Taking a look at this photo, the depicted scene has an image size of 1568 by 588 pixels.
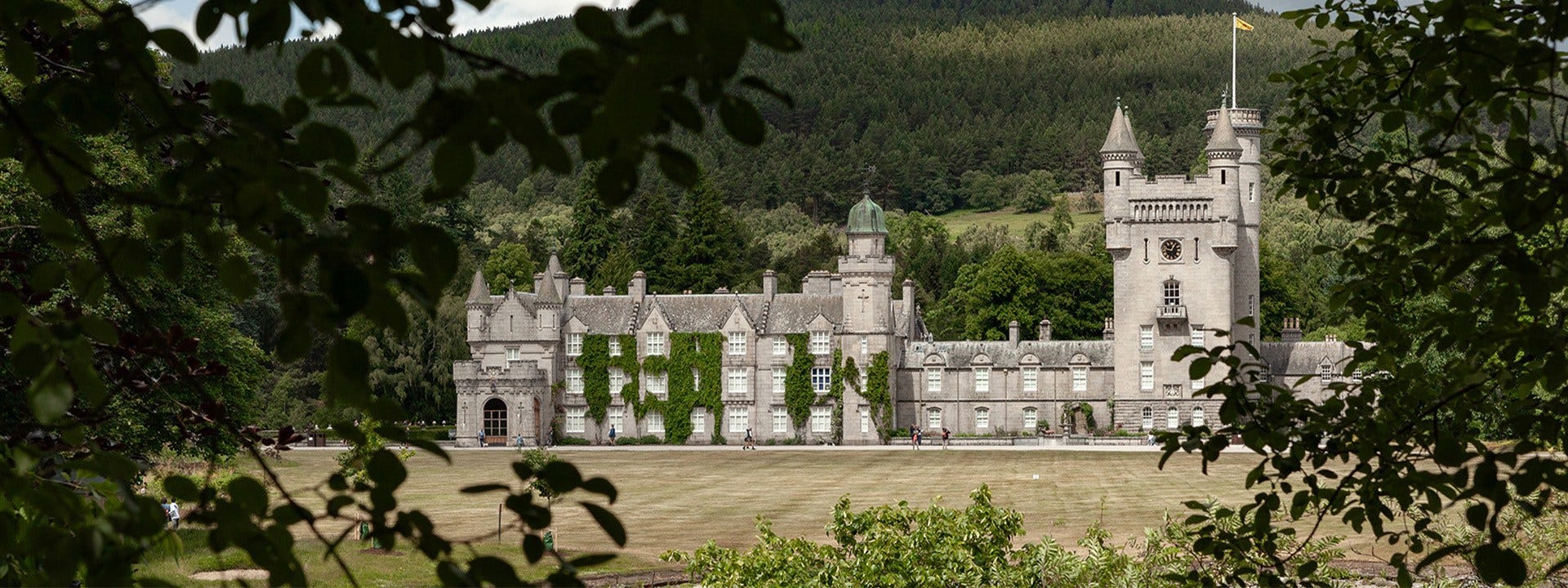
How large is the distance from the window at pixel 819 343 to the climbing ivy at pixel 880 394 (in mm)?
1931

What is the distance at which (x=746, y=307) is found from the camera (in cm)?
7281

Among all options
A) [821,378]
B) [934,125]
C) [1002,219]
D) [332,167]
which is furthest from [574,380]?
[934,125]

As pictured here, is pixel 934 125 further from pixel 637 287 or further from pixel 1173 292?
pixel 1173 292

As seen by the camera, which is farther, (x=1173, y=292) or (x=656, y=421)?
(x=656, y=421)

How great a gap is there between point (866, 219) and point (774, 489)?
2724 centimetres

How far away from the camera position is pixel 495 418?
7031 centimetres

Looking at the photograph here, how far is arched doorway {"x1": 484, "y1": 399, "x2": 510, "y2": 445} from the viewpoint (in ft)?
230

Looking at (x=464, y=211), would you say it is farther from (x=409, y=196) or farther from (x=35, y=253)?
(x=35, y=253)

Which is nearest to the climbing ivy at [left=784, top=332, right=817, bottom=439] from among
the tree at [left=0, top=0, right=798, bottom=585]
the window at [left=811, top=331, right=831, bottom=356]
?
the window at [left=811, top=331, right=831, bottom=356]

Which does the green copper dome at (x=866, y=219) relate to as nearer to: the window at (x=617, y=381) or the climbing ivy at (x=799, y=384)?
the climbing ivy at (x=799, y=384)

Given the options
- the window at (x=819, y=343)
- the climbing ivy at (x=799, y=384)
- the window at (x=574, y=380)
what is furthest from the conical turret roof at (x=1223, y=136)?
the window at (x=574, y=380)

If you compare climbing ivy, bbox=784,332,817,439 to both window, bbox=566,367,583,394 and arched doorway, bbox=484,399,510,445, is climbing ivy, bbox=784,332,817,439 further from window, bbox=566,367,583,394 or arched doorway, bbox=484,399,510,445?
arched doorway, bbox=484,399,510,445

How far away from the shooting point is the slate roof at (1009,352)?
7162cm

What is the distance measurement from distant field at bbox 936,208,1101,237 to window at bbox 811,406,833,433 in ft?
231
